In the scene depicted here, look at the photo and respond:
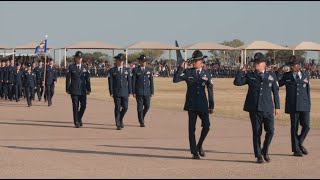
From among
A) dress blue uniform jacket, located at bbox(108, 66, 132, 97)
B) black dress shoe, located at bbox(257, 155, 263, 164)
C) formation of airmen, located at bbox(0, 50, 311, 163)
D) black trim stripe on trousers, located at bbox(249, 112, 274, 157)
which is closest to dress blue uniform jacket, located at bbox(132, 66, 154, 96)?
dress blue uniform jacket, located at bbox(108, 66, 132, 97)

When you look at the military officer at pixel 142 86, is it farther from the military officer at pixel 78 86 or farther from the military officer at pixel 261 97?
the military officer at pixel 261 97

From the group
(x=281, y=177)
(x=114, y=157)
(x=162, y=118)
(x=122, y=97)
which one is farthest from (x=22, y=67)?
(x=281, y=177)

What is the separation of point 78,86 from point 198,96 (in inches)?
246

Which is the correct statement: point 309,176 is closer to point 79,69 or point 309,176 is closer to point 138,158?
point 138,158

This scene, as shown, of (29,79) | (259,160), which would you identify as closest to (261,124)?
(259,160)

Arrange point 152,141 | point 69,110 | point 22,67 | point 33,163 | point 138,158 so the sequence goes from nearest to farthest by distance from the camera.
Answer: point 33,163 → point 138,158 → point 152,141 → point 69,110 → point 22,67

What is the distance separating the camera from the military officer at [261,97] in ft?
35.4

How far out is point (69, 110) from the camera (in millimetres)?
22469

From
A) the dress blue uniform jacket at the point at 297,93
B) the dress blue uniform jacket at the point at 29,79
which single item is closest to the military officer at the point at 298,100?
the dress blue uniform jacket at the point at 297,93

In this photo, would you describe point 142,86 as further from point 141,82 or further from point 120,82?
point 120,82

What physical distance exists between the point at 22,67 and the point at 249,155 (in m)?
17.1

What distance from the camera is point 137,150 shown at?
12.1 m

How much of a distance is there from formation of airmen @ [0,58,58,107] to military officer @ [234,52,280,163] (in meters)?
14.7

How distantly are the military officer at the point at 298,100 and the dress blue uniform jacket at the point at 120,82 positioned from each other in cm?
527
